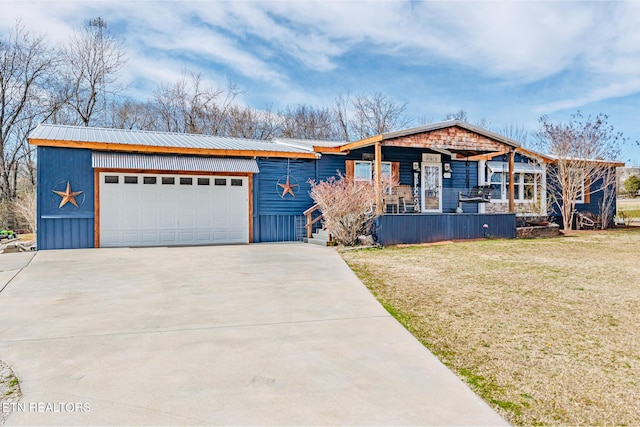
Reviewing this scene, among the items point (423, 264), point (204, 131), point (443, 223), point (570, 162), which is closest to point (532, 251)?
point (443, 223)

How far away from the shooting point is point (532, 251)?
9.63m

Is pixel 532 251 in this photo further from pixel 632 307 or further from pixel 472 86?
pixel 472 86

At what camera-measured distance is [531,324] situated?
423 centimetres

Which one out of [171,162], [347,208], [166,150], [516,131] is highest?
[516,131]

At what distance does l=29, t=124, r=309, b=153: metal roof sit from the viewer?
1046 cm

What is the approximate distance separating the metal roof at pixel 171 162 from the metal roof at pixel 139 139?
0.32 m

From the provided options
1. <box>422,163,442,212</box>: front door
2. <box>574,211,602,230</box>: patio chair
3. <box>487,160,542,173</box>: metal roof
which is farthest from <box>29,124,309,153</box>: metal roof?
<box>574,211,602,230</box>: patio chair

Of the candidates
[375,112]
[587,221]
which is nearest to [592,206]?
[587,221]

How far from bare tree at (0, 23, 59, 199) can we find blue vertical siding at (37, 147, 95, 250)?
44.1 feet

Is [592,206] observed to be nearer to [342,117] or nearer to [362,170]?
[362,170]

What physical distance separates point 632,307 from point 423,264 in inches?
137

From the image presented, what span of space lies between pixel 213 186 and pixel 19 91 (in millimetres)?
16522

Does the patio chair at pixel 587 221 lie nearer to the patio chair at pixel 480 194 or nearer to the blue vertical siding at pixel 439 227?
the patio chair at pixel 480 194

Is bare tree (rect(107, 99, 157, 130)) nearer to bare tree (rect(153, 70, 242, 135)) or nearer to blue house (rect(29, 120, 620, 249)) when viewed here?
bare tree (rect(153, 70, 242, 135))
